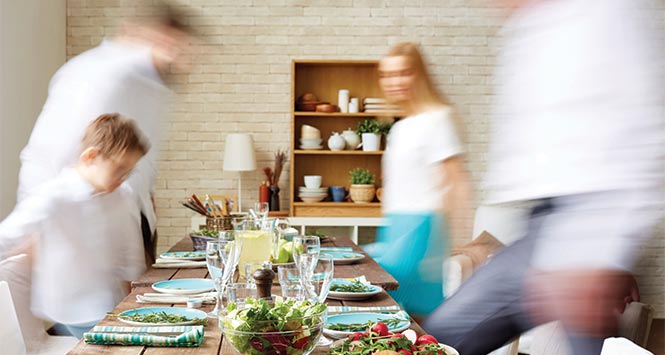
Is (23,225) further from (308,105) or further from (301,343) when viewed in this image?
(308,105)

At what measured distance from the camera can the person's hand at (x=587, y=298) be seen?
142cm

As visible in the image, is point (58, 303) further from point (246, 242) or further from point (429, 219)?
point (429, 219)

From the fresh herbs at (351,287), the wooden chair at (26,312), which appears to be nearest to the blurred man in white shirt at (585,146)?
the fresh herbs at (351,287)

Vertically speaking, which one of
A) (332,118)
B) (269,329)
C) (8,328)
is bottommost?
(8,328)

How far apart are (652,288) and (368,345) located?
5523 millimetres

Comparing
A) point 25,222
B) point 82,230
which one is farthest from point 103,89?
point 25,222

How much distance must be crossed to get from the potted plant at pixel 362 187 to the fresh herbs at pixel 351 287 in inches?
135

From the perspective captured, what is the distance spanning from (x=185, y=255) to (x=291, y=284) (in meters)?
1.51

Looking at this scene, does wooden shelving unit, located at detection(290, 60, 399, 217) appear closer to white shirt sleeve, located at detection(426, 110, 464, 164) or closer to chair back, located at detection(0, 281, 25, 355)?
white shirt sleeve, located at detection(426, 110, 464, 164)

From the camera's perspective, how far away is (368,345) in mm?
1291

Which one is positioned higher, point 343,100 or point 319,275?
point 343,100

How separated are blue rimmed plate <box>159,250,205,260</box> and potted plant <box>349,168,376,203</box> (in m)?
2.63

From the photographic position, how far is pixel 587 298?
143 cm

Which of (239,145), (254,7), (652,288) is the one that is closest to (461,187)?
(239,145)
